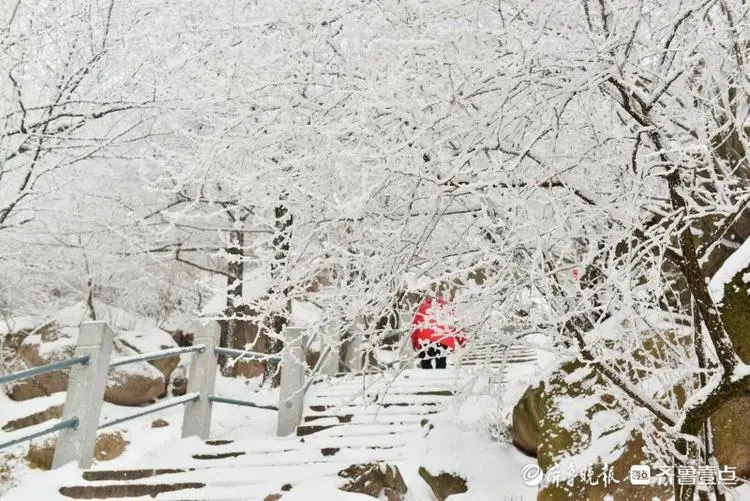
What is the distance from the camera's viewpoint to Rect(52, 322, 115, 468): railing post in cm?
502

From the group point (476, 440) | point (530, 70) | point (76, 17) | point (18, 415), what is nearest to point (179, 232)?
point (18, 415)

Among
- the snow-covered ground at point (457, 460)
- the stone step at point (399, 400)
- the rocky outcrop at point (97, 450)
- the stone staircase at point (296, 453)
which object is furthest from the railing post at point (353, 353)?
the rocky outcrop at point (97, 450)

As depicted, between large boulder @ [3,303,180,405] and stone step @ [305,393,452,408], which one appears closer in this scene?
stone step @ [305,393,452,408]

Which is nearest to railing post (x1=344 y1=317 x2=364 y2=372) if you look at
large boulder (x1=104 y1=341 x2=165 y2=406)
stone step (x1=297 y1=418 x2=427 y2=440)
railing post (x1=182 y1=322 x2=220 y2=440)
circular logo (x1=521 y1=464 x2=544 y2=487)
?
stone step (x1=297 y1=418 x2=427 y2=440)

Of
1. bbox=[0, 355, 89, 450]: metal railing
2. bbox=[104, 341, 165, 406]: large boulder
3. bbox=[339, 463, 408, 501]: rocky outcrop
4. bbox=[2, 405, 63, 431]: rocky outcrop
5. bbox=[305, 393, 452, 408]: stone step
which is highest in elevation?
bbox=[104, 341, 165, 406]: large boulder

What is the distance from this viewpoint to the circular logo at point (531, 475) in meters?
4.50

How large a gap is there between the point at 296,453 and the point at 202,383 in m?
1.51

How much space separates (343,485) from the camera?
454 cm

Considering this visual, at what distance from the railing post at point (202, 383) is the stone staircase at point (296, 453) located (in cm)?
27

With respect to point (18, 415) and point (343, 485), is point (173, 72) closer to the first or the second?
point (343, 485)

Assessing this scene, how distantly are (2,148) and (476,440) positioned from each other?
16.9 ft

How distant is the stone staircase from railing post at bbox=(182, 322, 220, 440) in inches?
Result: 10.6

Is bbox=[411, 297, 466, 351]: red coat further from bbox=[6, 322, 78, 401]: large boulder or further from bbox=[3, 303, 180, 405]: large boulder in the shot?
bbox=[6, 322, 78, 401]: large boulder

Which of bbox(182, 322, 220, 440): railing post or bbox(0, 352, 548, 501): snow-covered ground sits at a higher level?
bbox(182, 322, 220, 440): railing post
